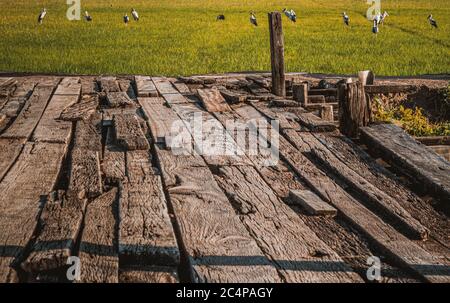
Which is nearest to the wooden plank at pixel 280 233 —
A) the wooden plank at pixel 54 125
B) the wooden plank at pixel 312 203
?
the wooden plank at pixel 312 203

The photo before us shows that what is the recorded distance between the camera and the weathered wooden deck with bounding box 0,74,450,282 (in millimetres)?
3723

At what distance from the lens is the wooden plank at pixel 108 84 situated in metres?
9.75

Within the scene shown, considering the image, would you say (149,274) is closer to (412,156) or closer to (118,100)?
(412,156)

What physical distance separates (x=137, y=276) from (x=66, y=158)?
2.68 metres

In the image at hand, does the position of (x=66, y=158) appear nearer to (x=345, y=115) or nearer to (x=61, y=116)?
(x=61, y=116)

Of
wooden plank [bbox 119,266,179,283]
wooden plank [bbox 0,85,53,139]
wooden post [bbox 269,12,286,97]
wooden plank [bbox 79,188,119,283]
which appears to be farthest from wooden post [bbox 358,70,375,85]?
wooden plank [bbox 119,266,179,283]

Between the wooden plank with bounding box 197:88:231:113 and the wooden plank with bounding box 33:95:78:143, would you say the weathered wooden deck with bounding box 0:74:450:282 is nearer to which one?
the wooden plank with bounding box 33:95:78:143

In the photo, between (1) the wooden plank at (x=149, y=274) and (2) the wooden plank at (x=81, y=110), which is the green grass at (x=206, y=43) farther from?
(1) the wooden plank at (x=149, y=274)

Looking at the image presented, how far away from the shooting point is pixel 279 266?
3.71 m

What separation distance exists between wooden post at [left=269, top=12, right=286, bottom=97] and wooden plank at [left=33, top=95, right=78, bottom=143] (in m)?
2.53

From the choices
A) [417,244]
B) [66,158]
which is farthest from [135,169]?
[417,244]

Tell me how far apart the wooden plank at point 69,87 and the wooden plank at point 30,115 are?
140 millimetres

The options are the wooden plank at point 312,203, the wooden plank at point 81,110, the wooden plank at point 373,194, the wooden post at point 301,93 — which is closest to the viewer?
the wooden plank at point 373,194

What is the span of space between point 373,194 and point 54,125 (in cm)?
362
